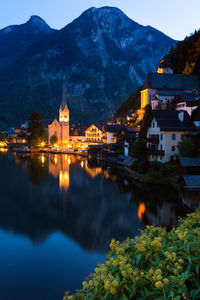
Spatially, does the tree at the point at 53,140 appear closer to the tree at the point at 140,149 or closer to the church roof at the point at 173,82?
the church roof at the point at 173,82

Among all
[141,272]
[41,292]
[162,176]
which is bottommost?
[41,292]

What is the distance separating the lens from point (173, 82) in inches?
2574

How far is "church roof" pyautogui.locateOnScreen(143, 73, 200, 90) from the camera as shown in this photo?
64500mm

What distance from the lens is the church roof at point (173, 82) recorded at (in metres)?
64.5

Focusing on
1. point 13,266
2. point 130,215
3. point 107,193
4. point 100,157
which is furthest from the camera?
point 100,157

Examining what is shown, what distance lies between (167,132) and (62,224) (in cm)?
2117

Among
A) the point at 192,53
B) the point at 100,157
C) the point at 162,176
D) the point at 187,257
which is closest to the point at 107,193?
the point at 162,176

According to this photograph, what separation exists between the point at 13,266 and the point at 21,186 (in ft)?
71.3

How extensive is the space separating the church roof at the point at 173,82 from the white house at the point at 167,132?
30.3 metres

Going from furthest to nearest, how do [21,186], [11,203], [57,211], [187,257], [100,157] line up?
[100,157] → [21,186] → [11,203] → [57,211] → [187,257]

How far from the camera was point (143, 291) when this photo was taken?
161 inches

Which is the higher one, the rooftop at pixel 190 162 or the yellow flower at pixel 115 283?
the rooftop at pixel 190 162

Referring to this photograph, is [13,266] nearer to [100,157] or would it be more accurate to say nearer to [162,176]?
[162,176]

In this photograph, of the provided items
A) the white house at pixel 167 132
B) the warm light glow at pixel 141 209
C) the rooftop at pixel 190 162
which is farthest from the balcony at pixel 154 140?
the warm light glow at pixel 141 209
